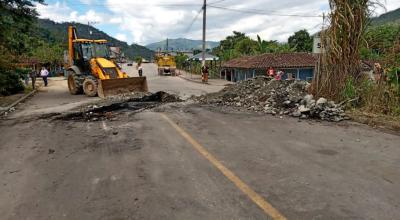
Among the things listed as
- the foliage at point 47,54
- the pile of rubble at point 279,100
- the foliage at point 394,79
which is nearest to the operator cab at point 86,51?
the pile of rubble at point 279,100

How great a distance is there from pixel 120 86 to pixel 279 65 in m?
22.6

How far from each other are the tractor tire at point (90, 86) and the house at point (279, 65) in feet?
67.3

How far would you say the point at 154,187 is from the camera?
5.62 meters

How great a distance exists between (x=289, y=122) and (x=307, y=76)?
1272 inches

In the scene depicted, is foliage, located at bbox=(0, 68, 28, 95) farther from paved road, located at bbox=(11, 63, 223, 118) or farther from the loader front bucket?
the loader front bucket

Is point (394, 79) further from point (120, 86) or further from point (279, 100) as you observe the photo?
point (120, 86)

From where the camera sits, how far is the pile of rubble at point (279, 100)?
12.1 metres

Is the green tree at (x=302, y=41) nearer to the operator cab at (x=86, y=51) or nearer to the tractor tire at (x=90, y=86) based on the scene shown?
the operator cab at (x=86, y=51)

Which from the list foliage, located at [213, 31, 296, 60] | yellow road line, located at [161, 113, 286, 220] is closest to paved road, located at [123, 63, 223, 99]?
yellow road line, located at [161, 113, 286, 220]

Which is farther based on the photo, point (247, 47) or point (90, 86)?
point (247, 47)

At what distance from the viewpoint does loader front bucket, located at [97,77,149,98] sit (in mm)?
20016

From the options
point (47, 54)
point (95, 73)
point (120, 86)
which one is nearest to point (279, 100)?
point (120, 86)

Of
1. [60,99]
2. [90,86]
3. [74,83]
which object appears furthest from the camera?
[74,83]

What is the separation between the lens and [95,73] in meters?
21.8
